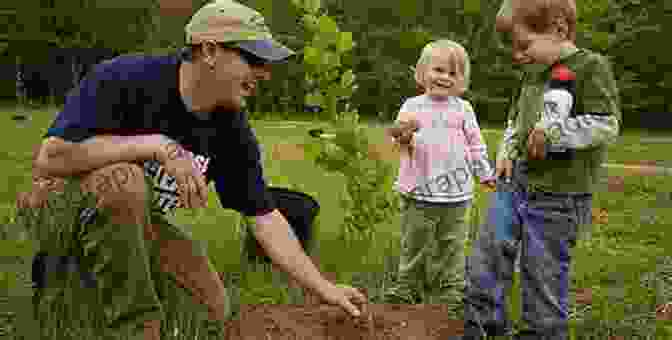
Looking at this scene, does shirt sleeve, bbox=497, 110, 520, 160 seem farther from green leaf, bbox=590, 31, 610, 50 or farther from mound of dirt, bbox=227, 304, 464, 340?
green leaf, bbox=590, 31, 610, 50

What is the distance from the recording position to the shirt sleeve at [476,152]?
3486 millimetres

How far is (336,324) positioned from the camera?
110 inches

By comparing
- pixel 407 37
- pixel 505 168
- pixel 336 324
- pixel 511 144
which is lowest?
pixel 407 37

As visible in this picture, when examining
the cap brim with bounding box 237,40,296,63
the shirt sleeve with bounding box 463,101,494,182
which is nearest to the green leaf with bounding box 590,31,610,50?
the shirt sleeve with bounding box 463,101,494,182

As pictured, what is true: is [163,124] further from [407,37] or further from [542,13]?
[407,37]

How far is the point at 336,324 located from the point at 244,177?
0.66 m

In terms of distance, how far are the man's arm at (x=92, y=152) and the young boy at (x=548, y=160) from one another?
1.30m

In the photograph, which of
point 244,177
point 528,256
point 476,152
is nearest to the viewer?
point 528,256

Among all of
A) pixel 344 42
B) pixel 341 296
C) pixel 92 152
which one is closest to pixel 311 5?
pixel 344 42

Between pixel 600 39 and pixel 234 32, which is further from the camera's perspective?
pixel 600 39

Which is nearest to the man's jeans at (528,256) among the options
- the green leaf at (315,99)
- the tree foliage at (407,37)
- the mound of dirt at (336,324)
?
the mound of dirt at (336,324)

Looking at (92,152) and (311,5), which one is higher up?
(311,5)

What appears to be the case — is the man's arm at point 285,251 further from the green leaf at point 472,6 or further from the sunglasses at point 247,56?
the green leaf at point 472,6

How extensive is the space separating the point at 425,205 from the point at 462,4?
25.2 meters
